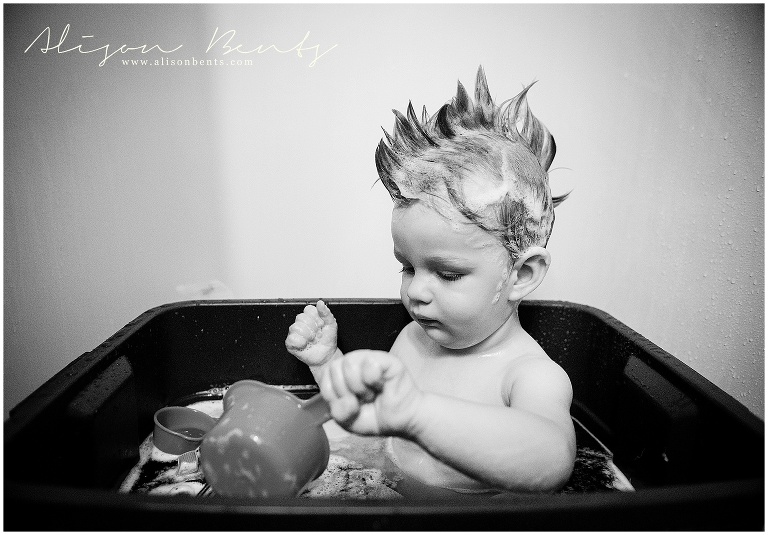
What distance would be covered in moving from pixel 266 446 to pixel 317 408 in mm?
57

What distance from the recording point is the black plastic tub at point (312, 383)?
35 centimetres

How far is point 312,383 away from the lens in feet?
2.84

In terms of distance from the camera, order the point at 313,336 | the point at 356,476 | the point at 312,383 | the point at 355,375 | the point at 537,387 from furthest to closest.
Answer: the point at 312,383, the point at 313,336, the point at 356,476, the point at 537,387, the point at 355,375

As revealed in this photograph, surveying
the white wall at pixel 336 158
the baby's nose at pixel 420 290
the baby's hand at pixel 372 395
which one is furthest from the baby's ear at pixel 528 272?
the white wall at pixel 336 158

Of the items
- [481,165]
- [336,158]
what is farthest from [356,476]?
[336,158]

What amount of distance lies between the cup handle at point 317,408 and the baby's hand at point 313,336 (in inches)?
10.0

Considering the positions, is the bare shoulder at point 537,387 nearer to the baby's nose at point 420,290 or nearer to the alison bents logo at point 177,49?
the baby's nose at point 420,290

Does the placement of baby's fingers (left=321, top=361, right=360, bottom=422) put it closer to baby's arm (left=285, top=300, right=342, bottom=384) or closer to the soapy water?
the soapy water

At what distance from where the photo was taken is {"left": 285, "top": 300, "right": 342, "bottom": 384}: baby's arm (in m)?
0.75

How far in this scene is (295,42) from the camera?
88cm

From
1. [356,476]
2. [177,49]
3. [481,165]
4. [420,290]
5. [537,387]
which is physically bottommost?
[356,476]

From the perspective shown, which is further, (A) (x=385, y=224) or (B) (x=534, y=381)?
(A) (x=385, y=224)

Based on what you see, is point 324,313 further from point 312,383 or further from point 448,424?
point 448,424

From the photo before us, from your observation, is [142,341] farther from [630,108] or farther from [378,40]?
[630,108]
